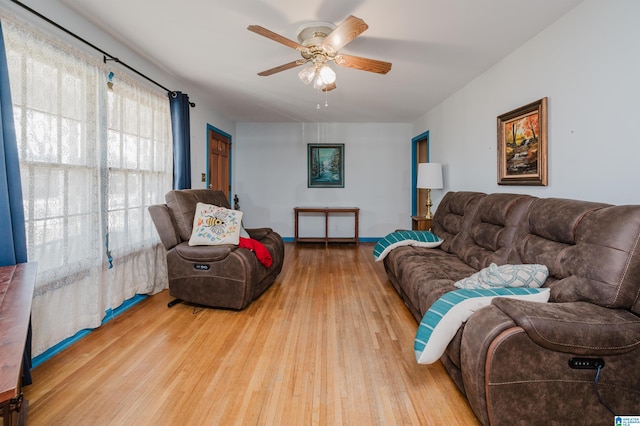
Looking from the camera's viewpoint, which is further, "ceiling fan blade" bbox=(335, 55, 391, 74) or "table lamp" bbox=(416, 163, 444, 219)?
"table lamp" bbox=(416, 163, 444, 219)

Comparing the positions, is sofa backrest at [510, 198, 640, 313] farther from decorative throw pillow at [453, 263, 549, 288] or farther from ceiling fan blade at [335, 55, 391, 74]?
ceiling fan blade at [335, 55, 391, 74]

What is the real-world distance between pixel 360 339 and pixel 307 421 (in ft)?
2.98

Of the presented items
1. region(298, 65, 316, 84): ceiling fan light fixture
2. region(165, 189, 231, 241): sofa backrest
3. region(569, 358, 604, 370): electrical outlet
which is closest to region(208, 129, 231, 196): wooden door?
region(165, 189, 231, 241): sofa backrest

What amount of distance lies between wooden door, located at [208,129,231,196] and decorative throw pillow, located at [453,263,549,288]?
4253 millimetres

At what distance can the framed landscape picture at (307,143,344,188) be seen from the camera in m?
6.32

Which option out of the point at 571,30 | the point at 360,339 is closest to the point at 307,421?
the point at 360,339

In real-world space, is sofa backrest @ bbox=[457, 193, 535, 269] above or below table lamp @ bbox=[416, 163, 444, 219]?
below

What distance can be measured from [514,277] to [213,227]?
2415 mm

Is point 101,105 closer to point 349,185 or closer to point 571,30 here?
point 571,30

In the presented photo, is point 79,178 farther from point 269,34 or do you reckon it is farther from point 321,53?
point 321,53

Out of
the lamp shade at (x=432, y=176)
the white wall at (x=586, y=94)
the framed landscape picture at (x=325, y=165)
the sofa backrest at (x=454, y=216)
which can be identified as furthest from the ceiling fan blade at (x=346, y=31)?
the framed landscape picture at (x=325, y=165)

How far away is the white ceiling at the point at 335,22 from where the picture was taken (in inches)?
87.1

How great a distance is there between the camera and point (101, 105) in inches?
100.0

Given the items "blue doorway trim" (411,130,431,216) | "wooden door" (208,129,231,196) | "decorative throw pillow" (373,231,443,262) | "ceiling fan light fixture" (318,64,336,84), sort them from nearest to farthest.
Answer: "ceiling fan light fixture" (318,64,336,84), "decorative throw pillow" (373,231,443,262), "wooden door" (208,129,231,196), "blue doorway trim" (411,130,431,216)
